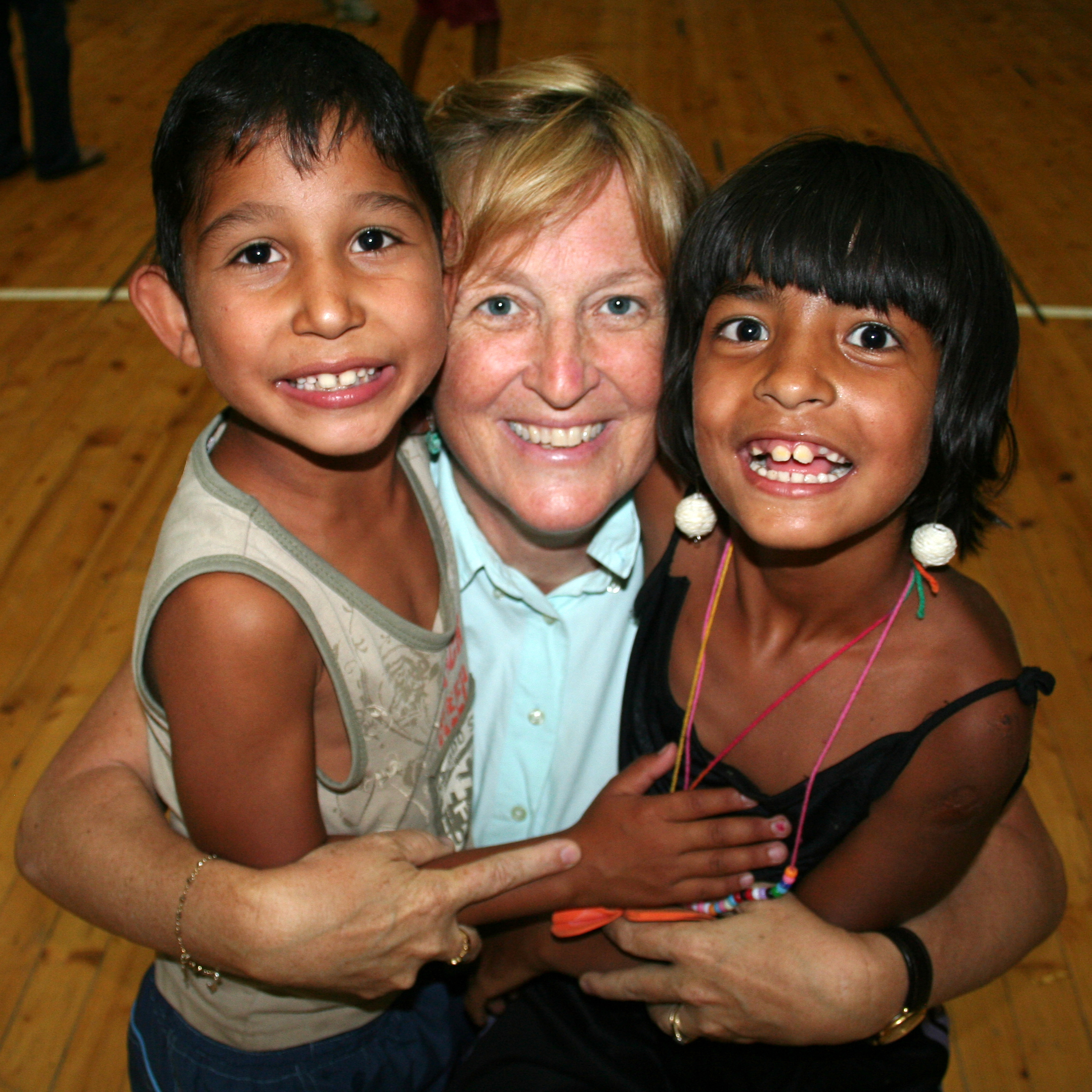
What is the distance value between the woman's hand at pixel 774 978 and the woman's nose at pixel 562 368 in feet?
2.25

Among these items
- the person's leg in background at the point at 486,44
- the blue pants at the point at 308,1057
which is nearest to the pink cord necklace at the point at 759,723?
the blue pants at the point at 308,1057

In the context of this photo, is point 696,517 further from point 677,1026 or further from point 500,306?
point 677,1026

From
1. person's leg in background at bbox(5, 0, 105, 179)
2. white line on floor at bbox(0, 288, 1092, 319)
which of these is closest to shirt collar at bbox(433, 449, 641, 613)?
white line on floor at bbox(0, 288, 1092, 319)

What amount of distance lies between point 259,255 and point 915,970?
116 centimetres

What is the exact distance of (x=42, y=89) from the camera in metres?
4.66

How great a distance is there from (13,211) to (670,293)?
14.3ft

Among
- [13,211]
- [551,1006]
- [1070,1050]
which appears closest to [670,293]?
[551,1006]

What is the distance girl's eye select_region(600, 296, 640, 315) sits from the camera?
1391mm

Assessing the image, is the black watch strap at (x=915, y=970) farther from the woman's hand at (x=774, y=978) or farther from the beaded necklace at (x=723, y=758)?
the beaded necklace at (x=723, y=758)

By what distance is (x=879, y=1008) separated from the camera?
126 cm

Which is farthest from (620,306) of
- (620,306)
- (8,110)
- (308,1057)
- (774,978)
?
(8,110)

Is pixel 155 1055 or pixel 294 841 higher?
pixel 294 841

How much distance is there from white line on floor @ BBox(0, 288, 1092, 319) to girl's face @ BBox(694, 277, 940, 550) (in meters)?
3.15

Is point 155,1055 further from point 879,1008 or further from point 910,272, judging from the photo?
point 910,272
